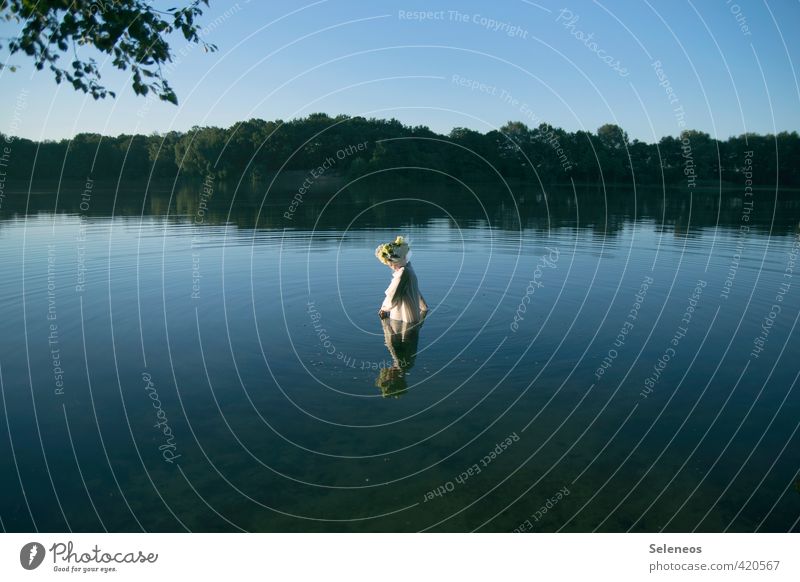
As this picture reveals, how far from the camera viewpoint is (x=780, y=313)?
15141mm

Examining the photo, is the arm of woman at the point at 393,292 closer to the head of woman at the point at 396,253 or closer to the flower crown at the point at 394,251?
the head of woman at the point at 396,253

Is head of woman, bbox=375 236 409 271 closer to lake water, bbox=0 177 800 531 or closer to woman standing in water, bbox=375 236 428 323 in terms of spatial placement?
woman standing in water, bbox=375 236 428 323

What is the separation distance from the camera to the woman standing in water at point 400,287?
43.7 feet

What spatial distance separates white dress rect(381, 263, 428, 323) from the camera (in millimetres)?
13391

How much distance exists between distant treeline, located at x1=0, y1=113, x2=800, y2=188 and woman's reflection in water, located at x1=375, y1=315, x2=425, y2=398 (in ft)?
157

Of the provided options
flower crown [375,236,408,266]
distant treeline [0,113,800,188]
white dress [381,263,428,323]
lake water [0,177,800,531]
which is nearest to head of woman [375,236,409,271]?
flower crown [375,236,408,266]

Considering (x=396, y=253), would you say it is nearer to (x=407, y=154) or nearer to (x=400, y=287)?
(x=400, y=287)

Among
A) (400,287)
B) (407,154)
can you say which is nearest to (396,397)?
(400,287)

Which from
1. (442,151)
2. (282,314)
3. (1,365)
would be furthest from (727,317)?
(442,151)

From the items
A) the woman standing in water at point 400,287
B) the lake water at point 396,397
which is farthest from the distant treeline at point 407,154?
the woman standing in water at point 400,287

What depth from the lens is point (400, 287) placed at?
13.4 m

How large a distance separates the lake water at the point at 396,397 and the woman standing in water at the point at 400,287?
46 centimetres

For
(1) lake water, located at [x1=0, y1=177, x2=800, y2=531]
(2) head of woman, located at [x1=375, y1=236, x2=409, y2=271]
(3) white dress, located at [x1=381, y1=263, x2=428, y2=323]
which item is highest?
(2) head of woman, located at [x1=375, y1=236, x2=409, y2=271]
